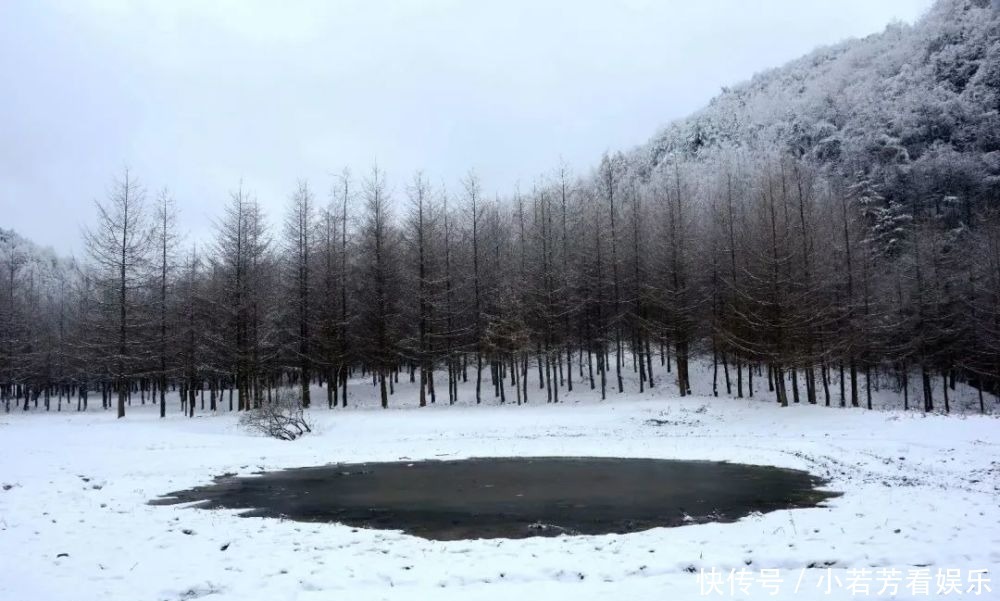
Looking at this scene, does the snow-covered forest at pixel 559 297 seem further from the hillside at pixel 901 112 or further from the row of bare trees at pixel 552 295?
the hillside at pixel 901 112

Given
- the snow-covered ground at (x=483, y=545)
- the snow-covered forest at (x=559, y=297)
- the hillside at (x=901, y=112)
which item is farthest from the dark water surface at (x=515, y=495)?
the hillside at (x=901, y=112)

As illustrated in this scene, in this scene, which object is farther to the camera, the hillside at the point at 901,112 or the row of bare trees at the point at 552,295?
the hillside at the point at 901,112

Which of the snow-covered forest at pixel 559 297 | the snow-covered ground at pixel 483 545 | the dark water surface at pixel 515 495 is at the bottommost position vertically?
the dark water surface at pixel 515 495

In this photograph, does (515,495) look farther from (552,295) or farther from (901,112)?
(901,112)

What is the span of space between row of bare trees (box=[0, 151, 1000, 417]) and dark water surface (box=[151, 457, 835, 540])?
19702 millimetres

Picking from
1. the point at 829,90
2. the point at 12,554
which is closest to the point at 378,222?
the point at 12,554

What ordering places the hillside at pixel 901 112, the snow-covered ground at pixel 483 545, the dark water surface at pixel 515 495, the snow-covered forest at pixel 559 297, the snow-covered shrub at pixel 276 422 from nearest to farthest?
the snow-covered ground at pixel 483 545, the dark water surface at pixel 515 495, the snow-covered shrub at pixel 276 422, the snow-covered forest at pixel 559 297, the hillside at pixel 901 112

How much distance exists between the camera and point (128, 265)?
117 ft

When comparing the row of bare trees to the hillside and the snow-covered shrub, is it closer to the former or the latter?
the snow-covered shrub

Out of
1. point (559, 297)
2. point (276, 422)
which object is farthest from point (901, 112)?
point (276, 422)

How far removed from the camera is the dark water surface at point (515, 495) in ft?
37.0

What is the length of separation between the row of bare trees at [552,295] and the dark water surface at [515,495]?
1970cm

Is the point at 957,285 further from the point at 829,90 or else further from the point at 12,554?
the point at 829,90

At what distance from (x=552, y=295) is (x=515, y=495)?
2809 centimetres
